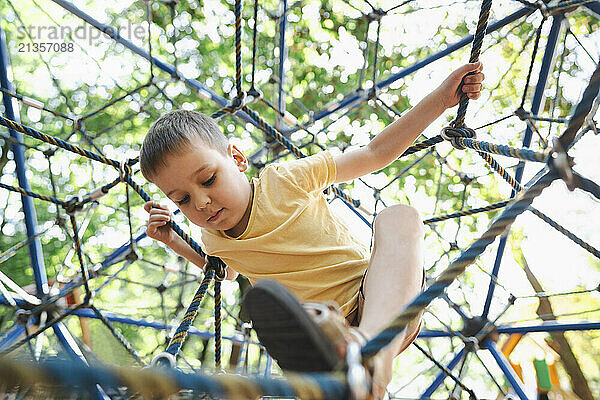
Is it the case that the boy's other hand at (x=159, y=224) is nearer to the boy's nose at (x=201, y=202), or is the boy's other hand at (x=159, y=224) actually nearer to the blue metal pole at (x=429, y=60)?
the boy's nose at (x=201, y=202)

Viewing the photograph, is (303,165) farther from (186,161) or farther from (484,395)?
(484,395)

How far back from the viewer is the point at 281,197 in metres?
0.94

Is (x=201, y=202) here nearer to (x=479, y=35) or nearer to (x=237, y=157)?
(x=237, y=157)

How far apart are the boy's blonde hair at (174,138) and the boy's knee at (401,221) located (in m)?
0.33

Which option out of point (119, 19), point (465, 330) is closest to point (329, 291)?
point (465, 330)

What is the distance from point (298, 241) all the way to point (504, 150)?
1.15 feet

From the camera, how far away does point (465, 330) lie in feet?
6.43

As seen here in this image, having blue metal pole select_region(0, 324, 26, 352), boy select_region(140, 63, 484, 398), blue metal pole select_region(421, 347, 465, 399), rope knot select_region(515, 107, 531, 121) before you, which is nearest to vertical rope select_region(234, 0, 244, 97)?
boy select_region(140, 63, 484, 398)

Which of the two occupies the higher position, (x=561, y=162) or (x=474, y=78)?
(x=474, y=78)

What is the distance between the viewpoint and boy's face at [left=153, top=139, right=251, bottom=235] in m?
0.85

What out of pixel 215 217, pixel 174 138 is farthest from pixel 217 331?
pixel 174 138

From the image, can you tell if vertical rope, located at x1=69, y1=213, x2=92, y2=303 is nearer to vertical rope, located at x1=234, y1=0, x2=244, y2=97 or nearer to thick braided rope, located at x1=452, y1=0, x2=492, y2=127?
vertical rope, located at x1=234, y1=0, x2=244, y2=97

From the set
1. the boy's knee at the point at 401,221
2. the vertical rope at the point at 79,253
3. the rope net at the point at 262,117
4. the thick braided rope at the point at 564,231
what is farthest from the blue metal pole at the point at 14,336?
the thick braided rope at the point at 564,231

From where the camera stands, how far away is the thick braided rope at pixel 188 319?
767 millimetres
